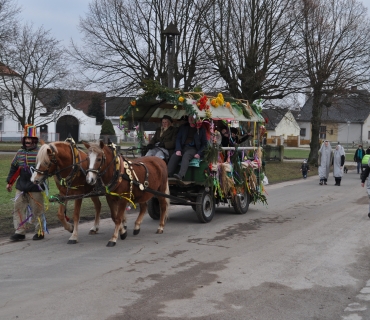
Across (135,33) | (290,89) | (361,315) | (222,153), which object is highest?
(135,33)

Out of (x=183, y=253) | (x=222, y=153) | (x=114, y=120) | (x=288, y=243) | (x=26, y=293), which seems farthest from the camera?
(x=114, y=120)

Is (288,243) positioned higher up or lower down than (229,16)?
lower down

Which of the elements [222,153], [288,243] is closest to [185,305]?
[288,243]

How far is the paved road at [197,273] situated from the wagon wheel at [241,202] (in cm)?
115

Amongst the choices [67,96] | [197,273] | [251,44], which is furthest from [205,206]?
[67,96]

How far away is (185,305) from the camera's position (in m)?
6.41

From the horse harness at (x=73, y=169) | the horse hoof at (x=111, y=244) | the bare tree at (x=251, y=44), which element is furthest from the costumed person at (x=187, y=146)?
the bare tree at (x=251, y=44)

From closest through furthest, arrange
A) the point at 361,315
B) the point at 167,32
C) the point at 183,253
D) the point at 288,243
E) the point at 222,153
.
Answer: the point at 361,315
the point at 183,253
the point at 288,243
the point at 222,153
the point at 167,32

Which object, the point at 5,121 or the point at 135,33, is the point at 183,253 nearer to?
the point at 135,33

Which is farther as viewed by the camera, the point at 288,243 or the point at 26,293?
Result: the point at 288,243

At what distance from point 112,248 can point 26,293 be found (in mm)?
2793

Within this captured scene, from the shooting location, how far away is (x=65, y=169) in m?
9.48

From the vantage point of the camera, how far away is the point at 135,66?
3022 centimetres

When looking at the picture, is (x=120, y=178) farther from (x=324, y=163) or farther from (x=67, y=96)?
(x=67, y=96)
